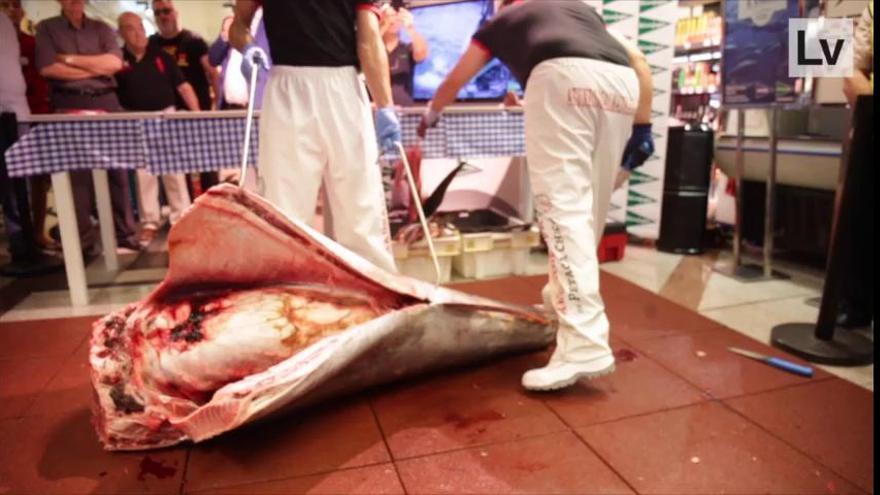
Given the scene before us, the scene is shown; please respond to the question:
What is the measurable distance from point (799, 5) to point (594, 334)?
1.56m

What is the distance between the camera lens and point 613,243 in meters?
4.05

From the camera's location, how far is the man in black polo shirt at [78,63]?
411 cm

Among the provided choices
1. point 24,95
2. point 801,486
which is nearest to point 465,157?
point 801,486

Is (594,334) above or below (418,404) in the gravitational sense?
above

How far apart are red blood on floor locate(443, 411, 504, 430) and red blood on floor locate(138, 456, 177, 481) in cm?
80

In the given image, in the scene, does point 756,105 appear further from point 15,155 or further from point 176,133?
point 15,155

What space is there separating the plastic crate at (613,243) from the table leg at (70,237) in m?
3.13

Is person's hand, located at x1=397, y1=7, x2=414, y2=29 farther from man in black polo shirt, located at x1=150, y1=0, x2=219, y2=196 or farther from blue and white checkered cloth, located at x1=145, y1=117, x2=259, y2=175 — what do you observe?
blue and white checkered cloth, located at x1=145, y1=117, x2=259, y2=175

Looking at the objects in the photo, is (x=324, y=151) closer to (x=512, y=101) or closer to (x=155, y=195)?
(x=512, y=101)

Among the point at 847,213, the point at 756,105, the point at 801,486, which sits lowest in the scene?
the point at 801,486

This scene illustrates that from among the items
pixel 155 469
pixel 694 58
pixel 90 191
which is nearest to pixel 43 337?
pixel 155 469

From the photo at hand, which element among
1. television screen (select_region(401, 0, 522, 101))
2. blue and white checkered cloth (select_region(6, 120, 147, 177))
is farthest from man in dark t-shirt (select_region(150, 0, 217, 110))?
blue and white checkered cloth (select_region(6, 120, 147, 177))

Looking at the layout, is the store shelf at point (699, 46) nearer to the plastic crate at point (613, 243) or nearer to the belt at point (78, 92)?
the plastic crate at point (613, 243)

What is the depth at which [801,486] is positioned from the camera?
154cm
